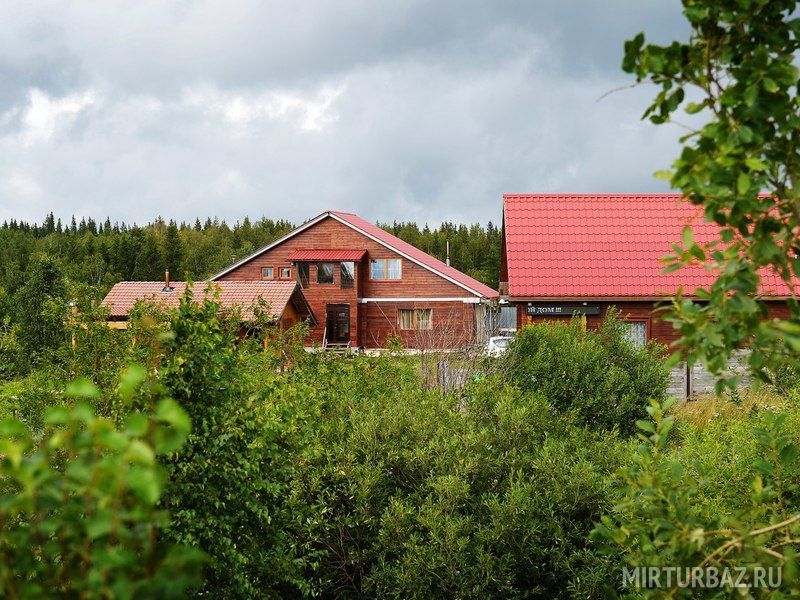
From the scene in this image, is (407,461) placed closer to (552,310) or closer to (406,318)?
(552,310)

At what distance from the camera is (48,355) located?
8867 mm

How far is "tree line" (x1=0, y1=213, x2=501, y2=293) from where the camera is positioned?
282 ft

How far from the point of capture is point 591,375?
1300 cm

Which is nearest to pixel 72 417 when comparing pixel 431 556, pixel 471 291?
pixel 431 556

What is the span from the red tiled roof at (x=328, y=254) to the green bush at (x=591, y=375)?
106 feet

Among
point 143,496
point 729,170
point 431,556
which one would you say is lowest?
point 431,556

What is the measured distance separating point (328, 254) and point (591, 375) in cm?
3454

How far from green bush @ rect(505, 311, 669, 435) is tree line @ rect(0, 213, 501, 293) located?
206 ft

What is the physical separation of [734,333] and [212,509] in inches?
140

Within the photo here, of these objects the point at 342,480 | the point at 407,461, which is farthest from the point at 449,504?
the point at 342,480

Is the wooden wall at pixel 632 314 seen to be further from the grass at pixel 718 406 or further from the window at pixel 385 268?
the window at pixel 385 268

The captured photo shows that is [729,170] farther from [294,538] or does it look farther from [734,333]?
[294,538]

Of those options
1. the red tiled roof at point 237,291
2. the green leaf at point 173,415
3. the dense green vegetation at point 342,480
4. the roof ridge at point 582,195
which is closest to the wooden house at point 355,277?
the red tiled roof at point 237,291

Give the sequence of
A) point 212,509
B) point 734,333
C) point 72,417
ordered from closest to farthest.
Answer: point 72,417 → point 734,333 → point 212,509
